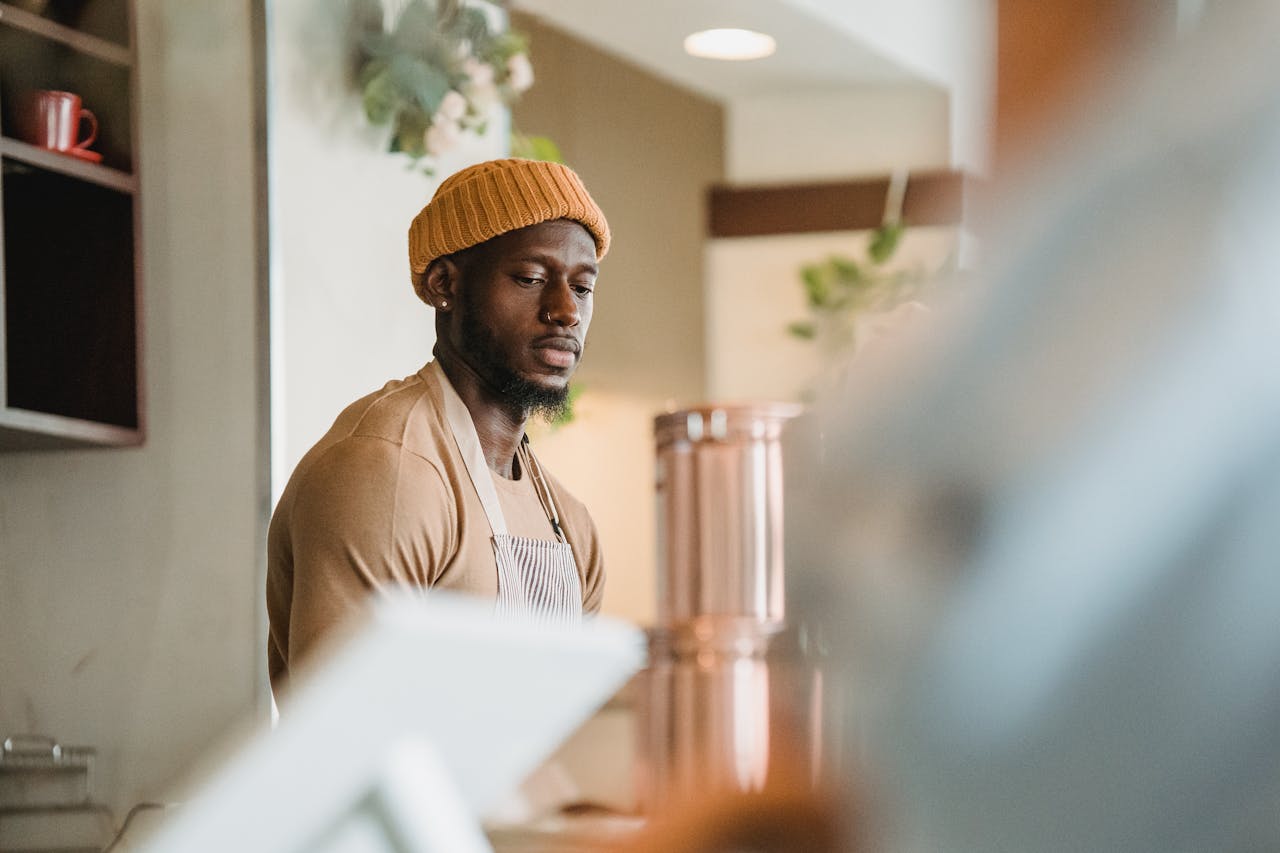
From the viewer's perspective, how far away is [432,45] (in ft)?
9.26

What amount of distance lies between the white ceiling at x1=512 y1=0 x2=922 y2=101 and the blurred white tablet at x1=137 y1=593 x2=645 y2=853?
10.6ft

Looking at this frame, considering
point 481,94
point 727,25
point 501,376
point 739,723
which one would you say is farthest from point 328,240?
point 739,723

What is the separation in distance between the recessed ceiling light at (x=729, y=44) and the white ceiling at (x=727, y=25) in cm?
3

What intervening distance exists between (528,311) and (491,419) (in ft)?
0.43

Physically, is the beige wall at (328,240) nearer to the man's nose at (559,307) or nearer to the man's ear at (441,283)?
the man's ear at (441,283)

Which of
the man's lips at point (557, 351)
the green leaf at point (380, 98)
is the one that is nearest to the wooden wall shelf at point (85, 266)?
the green leaf at point (380, 98)

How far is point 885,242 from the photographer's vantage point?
4965 mm

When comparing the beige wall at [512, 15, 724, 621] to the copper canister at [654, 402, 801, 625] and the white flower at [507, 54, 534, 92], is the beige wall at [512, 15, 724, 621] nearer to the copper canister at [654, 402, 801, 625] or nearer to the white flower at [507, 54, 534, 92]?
the white flower at [507, 54, 534, 92]

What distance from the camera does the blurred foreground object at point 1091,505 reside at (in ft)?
2.21

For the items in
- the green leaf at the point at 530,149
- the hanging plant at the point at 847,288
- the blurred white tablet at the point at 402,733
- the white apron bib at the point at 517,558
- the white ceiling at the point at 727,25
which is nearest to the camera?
the blurred white tablet at the point at 402,733

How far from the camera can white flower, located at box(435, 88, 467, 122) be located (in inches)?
110

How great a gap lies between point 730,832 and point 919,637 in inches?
4.1

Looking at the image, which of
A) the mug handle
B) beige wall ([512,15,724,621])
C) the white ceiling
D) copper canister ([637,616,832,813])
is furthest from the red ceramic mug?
beige wall ([512,15,724,621])

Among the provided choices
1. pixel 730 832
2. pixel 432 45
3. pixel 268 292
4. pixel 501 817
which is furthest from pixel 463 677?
pixel 432 45
